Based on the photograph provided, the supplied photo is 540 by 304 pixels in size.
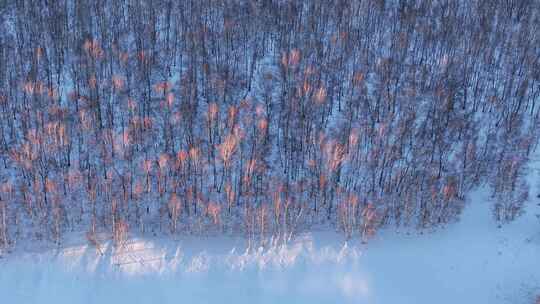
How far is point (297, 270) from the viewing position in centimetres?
2523

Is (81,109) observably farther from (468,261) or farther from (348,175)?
(468,261)

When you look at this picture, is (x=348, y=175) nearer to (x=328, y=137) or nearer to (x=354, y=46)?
(x=328, y=137)

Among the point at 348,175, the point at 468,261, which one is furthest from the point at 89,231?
the point at 468,261

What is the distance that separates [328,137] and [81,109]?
16.1 metres

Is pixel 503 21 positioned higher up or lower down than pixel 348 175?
higher up

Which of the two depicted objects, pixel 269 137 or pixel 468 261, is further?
pixel 269 137

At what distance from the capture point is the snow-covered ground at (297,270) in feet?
79.2

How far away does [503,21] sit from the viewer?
134 feet

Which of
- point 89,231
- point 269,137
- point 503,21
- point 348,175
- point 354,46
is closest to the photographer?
point 89,231

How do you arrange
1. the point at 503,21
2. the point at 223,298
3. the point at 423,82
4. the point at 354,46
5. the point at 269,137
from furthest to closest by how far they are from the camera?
the point at 503,21 < the point at 354,46 < the point at 423,82 < the point at 269,137 < the point at 223,298

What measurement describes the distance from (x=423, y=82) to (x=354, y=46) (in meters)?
6.16

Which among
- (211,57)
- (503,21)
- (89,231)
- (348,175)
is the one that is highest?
(503,21)

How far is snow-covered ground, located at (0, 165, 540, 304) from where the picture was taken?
79.2 feet

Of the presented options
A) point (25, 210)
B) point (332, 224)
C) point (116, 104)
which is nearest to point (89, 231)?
point (25, 210)
